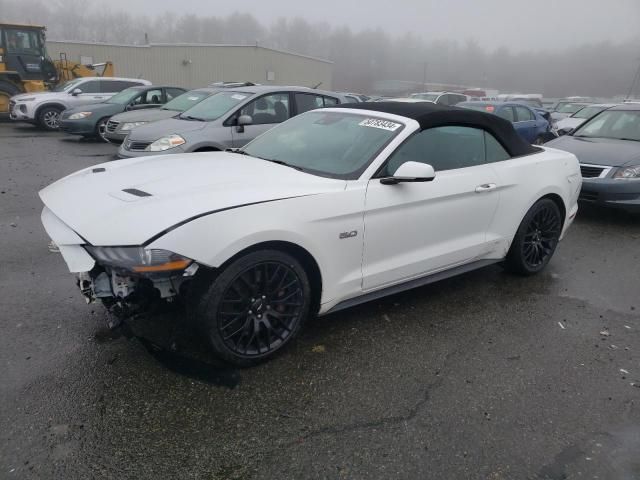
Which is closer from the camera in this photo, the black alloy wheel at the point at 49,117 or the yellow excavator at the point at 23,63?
the black alloy wheel at the point at 49,117

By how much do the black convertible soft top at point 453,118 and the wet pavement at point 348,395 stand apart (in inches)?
54.1

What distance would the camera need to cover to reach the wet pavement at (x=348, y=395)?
231cm

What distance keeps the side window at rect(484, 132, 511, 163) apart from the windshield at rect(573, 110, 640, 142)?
170 inches

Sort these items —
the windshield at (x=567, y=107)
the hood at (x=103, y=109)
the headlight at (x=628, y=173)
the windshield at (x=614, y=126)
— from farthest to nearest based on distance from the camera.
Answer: the windshield at (x=567, y=107) → the hood at (x=103, y=109) → the windshield at (x=614, y=126) → the headlight at (x=628, y=173)

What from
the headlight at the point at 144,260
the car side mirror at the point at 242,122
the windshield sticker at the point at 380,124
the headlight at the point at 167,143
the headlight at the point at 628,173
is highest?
the windshield sticker at the point at 380,124

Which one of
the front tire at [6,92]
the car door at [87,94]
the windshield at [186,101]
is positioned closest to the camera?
the windshield at [186,101]

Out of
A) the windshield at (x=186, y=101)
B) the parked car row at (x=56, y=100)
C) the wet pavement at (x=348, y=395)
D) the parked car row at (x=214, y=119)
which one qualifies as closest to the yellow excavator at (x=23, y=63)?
the parked car row at (x=56, y=100)

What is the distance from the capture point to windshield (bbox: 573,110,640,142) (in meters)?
7.44

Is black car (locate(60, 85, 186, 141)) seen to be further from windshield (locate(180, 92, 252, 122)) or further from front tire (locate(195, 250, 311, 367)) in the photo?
front tire (locate(195, 250, 311, 367))

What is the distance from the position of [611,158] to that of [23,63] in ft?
59.6

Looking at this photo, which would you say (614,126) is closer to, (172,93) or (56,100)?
(172,93)

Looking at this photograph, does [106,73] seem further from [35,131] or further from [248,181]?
[248,181]

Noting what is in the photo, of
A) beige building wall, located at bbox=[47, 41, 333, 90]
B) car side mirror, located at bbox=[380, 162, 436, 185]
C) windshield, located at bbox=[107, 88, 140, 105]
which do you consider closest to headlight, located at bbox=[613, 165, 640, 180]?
car side mirror, located at bbox=[380, 162, 436, 185]

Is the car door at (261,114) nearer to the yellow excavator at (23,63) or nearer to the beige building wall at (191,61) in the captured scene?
the yellow excavator at (23,63)
